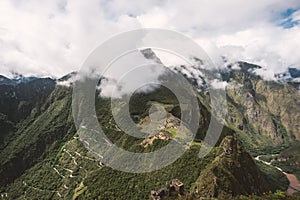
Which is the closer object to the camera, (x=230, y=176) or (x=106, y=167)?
(x=230, y=176)

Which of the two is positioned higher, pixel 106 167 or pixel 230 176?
pixel 230 176

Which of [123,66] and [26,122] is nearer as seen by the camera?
[123,66]

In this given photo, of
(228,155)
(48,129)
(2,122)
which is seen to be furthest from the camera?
(2,122)

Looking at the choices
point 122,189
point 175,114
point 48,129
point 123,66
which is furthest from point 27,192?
point 123,66

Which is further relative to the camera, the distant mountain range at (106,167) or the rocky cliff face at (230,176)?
the distant mountain range at (106,167)

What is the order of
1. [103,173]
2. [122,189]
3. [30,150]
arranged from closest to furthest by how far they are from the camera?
[122,189] < [103,173] < [30,150]

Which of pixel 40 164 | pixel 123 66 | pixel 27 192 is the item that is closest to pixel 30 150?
pixel 40 164

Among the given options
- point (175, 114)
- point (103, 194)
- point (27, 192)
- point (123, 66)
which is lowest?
point (27, 192)

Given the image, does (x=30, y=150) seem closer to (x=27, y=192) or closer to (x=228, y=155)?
(x=27, y=192)

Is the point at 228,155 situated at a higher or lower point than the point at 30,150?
higher

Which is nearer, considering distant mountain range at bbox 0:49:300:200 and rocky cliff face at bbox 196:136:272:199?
rocky cliff face at bbox 196:136:272:199
